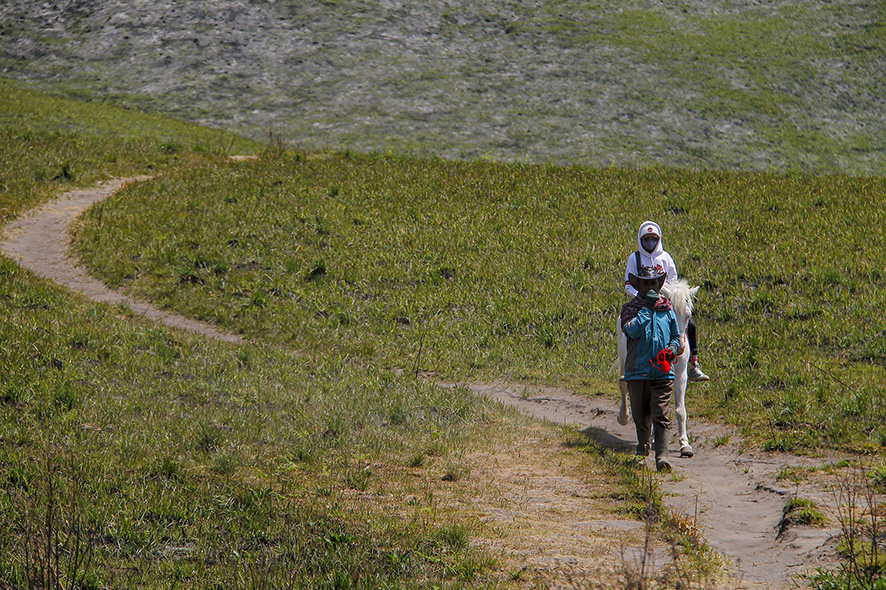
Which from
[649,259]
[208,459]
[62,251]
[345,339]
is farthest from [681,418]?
[62,251]

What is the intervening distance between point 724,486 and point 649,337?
1.98m

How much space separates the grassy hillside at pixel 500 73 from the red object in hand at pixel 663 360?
26.3 m

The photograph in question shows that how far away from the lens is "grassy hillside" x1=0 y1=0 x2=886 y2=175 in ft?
124

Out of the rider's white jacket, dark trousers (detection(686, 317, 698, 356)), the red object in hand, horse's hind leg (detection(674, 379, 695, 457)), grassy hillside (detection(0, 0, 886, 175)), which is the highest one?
the rider's white jacket

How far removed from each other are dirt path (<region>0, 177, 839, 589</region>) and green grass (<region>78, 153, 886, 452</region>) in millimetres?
532

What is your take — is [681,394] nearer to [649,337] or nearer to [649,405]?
[649,405]

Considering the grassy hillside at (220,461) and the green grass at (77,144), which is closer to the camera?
the grassy hillside at (220,461)

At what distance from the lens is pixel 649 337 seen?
8.87m

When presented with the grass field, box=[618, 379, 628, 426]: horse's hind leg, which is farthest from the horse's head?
the grass field

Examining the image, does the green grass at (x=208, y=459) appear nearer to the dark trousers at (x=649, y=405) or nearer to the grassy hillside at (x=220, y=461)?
the grassy hillside at (x=220, y=461)

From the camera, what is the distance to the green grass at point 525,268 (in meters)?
13.5

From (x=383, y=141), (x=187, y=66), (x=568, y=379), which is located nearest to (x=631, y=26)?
(x=383, y=141)

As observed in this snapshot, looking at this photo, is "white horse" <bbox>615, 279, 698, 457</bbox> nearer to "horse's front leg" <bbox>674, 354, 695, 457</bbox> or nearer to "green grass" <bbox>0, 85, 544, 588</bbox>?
"horse's front leg" <bbox>674, 354, 695, 457</bbox>

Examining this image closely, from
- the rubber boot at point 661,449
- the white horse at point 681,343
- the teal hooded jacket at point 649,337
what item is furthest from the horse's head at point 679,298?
the rubber boot at point 661,449
